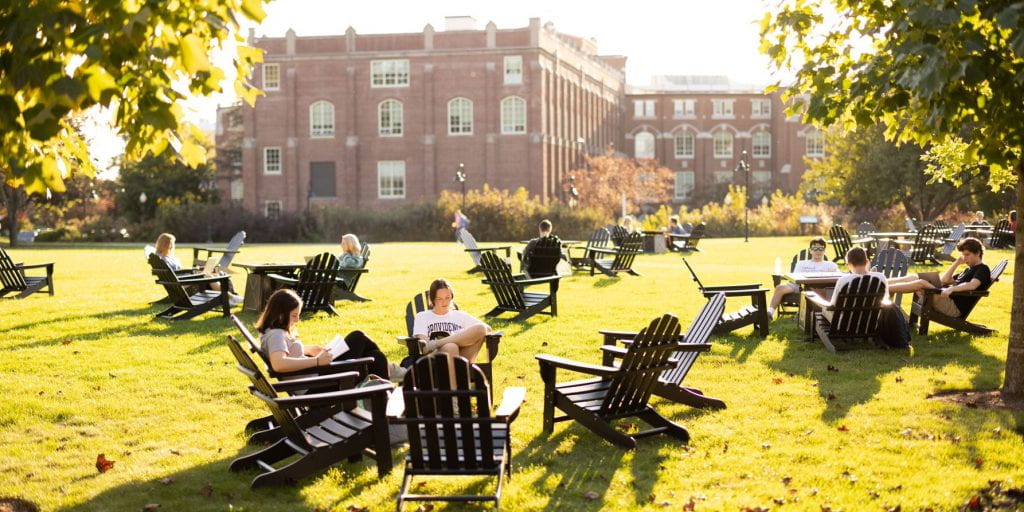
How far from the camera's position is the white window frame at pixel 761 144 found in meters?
92.6

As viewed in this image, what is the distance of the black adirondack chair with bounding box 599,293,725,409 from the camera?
29.9 ft

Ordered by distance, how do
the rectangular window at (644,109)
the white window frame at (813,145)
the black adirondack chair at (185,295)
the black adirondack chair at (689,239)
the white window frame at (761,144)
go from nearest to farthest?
the black adirondack chair at (185,295)
the black adirondack chair at (689,239)
the white window frame at (813,145)
the rectangular window at (644,109)
the white window frame at (761,144)

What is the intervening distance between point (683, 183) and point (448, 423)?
86.5m

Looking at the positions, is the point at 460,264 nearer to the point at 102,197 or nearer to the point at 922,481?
the point at 922,481

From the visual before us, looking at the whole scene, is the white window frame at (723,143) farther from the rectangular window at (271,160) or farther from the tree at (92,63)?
the tree at (92,63)

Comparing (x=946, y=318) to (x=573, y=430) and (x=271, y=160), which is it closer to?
(x=573, y=430)

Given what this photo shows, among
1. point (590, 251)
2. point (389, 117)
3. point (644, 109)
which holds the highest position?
point (644, 109)

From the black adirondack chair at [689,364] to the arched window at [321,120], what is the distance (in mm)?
58734

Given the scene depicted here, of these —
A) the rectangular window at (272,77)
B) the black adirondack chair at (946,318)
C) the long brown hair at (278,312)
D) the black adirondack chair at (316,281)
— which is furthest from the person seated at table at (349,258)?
the rectangular window at (272,77)

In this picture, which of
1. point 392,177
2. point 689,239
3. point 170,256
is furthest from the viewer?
point 392,177

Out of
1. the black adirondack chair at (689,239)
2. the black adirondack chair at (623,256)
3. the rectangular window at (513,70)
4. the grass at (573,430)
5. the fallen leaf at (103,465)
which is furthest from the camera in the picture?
the rectangular window at (513,70)

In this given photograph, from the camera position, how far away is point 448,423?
6.50 metres

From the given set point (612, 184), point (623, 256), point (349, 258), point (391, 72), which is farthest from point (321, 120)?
point (349, 258)

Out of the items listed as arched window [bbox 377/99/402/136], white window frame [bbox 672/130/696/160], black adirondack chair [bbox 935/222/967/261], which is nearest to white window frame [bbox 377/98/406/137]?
arched window [bbox 377/99/402/136]
